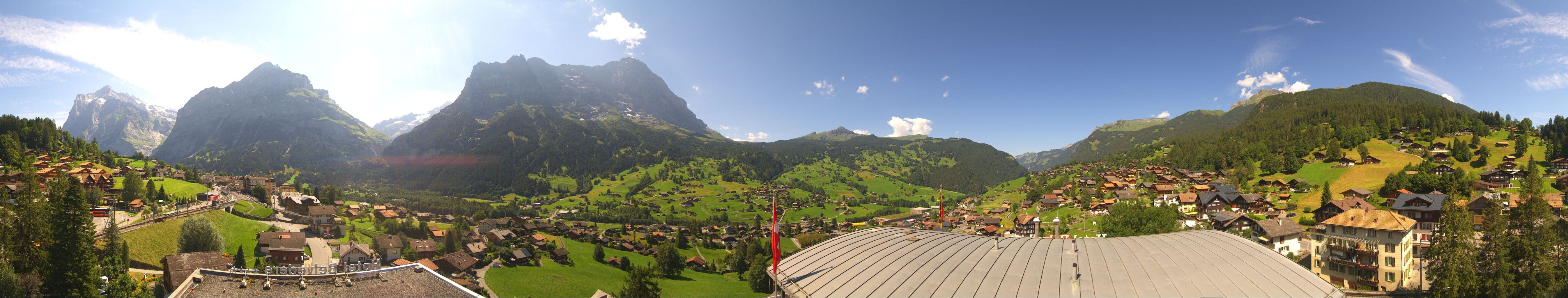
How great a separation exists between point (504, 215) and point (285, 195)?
143 ft

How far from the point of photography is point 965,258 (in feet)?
54.9

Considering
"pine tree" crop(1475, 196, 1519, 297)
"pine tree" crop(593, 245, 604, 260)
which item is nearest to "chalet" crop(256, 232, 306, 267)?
"pine tree" crop(593, 245, 604, 260)

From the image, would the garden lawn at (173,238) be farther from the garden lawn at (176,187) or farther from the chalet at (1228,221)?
the chalet at (1228,221)

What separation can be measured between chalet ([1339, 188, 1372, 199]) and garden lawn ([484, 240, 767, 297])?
70.1m

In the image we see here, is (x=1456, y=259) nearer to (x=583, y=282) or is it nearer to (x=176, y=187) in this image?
(x=583, y=282)

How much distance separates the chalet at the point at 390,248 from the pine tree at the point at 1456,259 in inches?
3459

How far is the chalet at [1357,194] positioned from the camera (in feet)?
185

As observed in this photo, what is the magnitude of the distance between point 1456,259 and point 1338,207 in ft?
101

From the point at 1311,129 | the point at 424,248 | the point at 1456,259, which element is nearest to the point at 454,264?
the point at 424,248

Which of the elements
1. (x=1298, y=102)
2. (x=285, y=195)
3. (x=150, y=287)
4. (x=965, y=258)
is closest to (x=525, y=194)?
(x=285, y=195)

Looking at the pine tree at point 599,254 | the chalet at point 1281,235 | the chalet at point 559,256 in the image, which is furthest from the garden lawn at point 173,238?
the chalet at point 1281,235

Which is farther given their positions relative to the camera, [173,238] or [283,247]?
[283,247]

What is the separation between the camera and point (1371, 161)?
7631 centimetres

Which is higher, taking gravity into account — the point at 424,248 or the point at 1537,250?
the point at 1537,250
